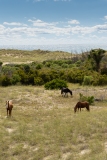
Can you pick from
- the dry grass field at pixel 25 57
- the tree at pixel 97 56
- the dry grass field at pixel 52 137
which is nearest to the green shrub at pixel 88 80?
the tree at pixel 97 56

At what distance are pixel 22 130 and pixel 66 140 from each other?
92.2 inches

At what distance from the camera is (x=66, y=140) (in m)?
9.05

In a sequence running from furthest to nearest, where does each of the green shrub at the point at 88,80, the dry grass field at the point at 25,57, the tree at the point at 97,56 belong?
1. the dry grass field at the point at 25,57
2. the tree at the point at 97,56
3. the green shrub at the point at 88,80

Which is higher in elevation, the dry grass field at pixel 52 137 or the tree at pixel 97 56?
the tree at pixel 97 56

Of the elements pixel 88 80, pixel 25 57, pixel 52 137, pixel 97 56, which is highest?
pixel 97 56

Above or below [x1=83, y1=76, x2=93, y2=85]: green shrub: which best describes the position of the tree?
above

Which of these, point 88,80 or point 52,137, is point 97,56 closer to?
point 88,80

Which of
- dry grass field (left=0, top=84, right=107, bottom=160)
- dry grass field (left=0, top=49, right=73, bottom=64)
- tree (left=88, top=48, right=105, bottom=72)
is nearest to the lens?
dry grass field (left=0, top=84, right=107, bottom=160)

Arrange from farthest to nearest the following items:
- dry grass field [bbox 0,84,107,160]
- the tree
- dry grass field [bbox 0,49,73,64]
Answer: dry grass field [bbox 0,49,73,64], the tree, dry grass field [bbox 0,84,107,160]

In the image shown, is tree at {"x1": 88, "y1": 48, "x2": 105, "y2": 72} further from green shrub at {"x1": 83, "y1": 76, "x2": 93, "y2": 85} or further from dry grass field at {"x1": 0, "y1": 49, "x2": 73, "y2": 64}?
dry grass field at {"x1": 0, "y1": 49, "x2": 73, "y2": 64}

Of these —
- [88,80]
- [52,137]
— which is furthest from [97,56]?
[52,137]

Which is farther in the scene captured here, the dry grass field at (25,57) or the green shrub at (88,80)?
the dry grass field at (25,57)

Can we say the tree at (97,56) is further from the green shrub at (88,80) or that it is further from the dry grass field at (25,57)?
the dry grass field at (25,57)

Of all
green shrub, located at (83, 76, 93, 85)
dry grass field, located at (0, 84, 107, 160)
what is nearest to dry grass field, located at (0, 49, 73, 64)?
green shrub, located at (83, 76, 93, 85)
